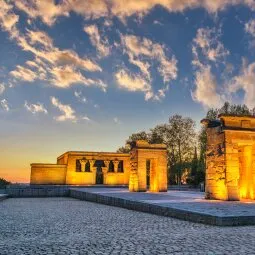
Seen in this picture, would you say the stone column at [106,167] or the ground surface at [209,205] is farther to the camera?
the stone column at [106,167]

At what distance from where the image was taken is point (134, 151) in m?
24.5

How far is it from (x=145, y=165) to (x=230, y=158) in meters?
9.76

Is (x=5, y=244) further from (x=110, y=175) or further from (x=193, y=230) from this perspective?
(x=110, y=175)

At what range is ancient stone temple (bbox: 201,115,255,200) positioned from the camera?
15.1m

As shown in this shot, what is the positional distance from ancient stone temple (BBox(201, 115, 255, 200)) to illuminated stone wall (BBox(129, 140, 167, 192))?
312 inches

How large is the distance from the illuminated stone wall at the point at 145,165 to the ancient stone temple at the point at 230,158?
26.0 feet

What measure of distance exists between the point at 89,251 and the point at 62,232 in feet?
8.03

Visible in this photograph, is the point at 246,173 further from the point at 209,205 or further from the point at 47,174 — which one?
the point at 47,174

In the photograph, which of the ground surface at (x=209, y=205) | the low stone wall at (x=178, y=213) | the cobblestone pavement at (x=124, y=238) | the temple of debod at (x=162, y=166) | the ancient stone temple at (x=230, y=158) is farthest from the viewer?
the temple of debod at (x=162, y=166)

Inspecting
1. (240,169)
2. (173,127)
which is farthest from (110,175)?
(240,169)

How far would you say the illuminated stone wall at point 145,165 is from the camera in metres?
24.0

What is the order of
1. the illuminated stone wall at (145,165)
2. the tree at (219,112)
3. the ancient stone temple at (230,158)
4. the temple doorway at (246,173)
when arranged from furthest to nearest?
the tree at (219,112) → the illuminated stone wall at (145,165) → the temple doorway at (246,173) → the ancient stone temple at (230,158)

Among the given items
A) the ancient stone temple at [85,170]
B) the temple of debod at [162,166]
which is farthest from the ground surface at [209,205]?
the ancient stone temple at [85,170]

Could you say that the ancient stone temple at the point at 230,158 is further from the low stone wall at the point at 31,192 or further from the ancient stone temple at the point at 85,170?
the ancient stone temple at the point at 85,170
